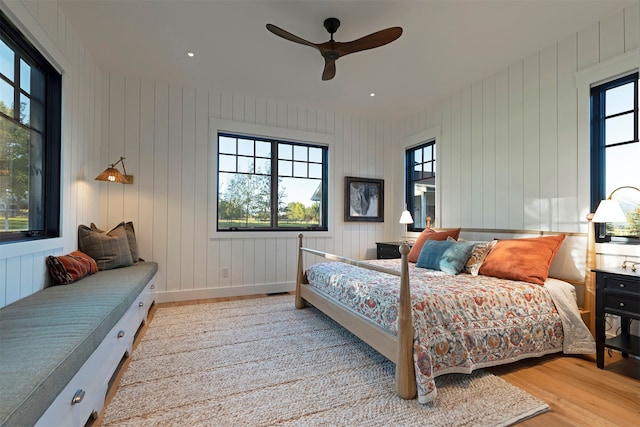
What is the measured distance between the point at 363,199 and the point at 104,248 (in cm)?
348

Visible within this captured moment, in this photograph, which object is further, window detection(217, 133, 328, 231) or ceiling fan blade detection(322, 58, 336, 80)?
window detection(217, 133, 328, 231)

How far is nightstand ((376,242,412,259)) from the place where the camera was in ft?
Answer: 14.0

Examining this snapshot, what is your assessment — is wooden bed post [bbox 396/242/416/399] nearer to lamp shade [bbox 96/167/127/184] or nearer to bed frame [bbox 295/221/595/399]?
bed frame [bbox 295/221/595/399]

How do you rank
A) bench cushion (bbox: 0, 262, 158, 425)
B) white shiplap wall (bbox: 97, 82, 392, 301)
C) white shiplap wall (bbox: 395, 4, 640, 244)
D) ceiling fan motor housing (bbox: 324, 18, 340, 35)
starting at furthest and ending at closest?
1. white shiplap wall (bbox: 97, 82, 392, 301)
2. white shiplap wall (bbox: 395, 4, 640, 244)
3. ceiling fan motor housing (bbox: 324, 18, 340, 35)
4. bench cushion (bbox: 0, 262, 158, 425)

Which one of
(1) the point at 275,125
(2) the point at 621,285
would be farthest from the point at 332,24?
(2) the point at 621,285

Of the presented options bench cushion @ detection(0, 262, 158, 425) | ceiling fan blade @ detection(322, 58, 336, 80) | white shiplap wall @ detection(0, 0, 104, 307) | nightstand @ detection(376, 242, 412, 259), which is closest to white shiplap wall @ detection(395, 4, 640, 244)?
nightstand @ detection(376, 242, 412, 259)

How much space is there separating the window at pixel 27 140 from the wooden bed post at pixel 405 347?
253 cm

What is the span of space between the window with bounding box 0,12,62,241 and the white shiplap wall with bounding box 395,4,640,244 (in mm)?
4183

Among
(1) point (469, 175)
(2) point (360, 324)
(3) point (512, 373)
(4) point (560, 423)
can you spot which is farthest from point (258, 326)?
(1) point (469, 175)

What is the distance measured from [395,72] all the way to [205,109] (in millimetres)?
2446

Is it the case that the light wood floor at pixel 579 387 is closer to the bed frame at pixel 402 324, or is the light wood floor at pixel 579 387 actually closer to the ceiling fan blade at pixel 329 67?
the bed frame at pixel 402 324

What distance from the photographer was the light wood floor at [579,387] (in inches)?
62.1

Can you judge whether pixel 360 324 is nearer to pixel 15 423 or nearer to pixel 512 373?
pixel 512 373

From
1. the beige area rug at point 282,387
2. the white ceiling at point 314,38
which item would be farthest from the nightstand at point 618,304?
the white ceiling at point 314,38
